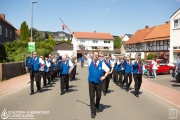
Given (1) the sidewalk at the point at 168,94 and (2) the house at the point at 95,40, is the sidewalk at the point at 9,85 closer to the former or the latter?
(1) the sidewalk at the point at 168,94

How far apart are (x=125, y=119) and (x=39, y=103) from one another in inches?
143

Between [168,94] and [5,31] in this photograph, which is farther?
[5,31]

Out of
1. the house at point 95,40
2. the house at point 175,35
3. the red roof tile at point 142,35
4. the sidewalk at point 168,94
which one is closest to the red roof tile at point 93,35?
the house at point 95,40

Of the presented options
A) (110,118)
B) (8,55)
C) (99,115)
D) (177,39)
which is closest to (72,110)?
(99,115)

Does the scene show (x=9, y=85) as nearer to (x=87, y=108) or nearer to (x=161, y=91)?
(x=87, y=108)

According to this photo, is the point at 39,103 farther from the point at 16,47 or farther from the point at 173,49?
the point at 173,49

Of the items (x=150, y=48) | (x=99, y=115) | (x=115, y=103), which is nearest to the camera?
(x=99, y=115)

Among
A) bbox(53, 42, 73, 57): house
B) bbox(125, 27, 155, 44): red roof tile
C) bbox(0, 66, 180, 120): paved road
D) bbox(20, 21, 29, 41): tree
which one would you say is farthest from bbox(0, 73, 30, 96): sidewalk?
bbox(53, 42, 73, 57): house

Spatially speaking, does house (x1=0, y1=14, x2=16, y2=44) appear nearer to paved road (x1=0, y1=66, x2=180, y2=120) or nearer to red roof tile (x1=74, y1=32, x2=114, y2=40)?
red roof tile (x1=74, y1=32, x2=114, y2=40)

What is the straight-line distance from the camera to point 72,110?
22.8 feet

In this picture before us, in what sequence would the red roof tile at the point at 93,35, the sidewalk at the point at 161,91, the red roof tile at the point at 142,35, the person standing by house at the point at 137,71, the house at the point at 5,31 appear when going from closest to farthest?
the sidewalk at the point at 161,91 < the person standing by house at the point at 137,71 < the house at the point at 5,31 < the red roof tile at the point at 142,35 < the red roof tile at the point at 93,35

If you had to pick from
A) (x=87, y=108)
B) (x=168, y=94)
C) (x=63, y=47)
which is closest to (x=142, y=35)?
(x=63, y=47)

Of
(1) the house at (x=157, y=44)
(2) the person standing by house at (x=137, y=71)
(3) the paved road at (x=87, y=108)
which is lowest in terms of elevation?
(3) the paved road at (x=87, y=108)

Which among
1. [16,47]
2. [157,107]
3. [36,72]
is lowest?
[157,107]
